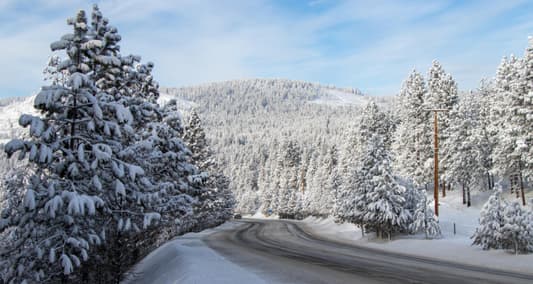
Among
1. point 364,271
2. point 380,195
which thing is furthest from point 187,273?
point 380,195

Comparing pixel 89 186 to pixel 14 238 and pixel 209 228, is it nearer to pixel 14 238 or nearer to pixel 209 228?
pixel 14 238

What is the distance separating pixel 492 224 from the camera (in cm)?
1866

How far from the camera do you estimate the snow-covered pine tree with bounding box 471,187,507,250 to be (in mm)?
18562

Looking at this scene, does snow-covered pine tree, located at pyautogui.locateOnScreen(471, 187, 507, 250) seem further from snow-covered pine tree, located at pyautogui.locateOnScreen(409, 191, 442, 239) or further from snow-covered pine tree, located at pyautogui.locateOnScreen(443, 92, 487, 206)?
snow-covered pine tree, located at pyautogui.locateOnScreen(443, 92, 487, 206)

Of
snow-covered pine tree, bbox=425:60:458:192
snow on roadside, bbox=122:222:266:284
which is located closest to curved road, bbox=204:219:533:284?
snow on roadside, bbox=122:222:266:284

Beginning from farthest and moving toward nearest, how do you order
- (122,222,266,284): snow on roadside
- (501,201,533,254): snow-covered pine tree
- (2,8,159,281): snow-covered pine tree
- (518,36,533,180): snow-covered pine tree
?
1. (518,36,533,180): snow-covered pine tree
2. (501,201,533,254): snow-covered pine tree
3. (122,222,266,284): snow on roadside
4. (2,8,159,281): snow-covered pine tree

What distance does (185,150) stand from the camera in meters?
15.8

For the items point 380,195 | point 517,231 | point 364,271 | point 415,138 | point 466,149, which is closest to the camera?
point 364,271

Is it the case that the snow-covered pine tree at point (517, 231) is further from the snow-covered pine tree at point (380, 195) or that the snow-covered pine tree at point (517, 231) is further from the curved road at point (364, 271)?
the snow-covered pine tree at point (380, 195)

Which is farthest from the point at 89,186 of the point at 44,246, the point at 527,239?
the point at 527,239

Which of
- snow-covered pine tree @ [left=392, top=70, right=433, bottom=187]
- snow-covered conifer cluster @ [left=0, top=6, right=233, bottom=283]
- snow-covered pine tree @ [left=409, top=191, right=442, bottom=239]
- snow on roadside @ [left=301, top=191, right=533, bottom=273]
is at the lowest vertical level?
snow on roadside @ [left=301, top=191, right=533, bottom=273]

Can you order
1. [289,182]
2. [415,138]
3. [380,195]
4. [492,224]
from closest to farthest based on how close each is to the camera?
[492,224], [380,195], [415,138], [289,182]

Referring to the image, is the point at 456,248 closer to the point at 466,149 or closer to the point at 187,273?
the point at 187,273

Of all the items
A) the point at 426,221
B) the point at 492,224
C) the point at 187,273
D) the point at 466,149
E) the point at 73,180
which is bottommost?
the point at 187,273
